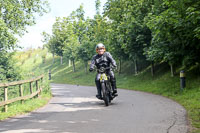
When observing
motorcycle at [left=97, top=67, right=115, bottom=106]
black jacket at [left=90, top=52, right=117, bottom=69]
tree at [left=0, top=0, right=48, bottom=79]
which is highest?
tree at [left=0, top=0, right=48, bottom=79]

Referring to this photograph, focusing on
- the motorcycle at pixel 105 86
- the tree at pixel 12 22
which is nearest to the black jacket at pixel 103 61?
the motorcycle at pixel 105 86

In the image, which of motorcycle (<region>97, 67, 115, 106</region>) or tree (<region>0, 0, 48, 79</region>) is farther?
tree (<region>0, 0, 48, 79</region>)

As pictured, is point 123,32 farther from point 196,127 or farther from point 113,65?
point 196,127

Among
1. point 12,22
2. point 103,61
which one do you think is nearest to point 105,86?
point 103,61

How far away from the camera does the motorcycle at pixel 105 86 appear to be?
29.6 ft

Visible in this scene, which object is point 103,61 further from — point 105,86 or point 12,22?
point 12,22

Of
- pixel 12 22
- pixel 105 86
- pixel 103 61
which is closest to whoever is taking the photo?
pixel 105 86

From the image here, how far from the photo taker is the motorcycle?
29.6ft

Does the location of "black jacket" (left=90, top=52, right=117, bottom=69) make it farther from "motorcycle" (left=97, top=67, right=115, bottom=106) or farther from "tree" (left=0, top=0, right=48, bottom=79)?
"tree" (left=0, top=0, right=48, bottom=79)

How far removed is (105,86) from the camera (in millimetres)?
9133

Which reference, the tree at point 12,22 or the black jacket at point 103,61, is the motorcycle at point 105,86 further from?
the tree at point 12,22

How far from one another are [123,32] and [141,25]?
2831mm

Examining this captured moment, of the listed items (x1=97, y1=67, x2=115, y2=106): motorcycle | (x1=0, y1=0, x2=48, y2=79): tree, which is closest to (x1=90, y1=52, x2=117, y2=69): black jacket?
(x1=97, y1=67, x2=115, y2=106): motorcycle

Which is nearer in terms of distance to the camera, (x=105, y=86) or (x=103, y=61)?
(x=105, y=86)
